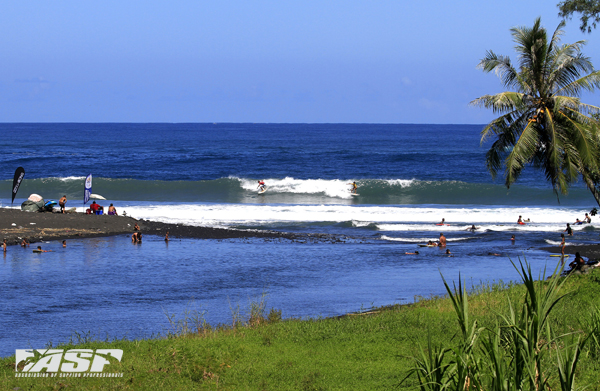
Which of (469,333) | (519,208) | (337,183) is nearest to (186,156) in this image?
(337,183)

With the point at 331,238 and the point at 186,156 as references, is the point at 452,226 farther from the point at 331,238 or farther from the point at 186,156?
the point at 186,156

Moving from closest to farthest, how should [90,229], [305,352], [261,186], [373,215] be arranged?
[305,352] < [90,229] < [373,215] < [261,186]

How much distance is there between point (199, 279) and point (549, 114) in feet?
39.7

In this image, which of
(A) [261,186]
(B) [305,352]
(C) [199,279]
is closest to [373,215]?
(A) [261,186]

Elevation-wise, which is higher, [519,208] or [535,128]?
[535,128]

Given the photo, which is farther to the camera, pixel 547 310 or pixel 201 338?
pixel 201 338

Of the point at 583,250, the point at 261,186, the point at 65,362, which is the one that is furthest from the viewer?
the point at 261,186

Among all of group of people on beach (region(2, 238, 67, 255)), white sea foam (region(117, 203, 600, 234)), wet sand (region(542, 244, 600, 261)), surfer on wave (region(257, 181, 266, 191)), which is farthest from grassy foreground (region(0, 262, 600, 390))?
surfer on wave (region(257, 181, 266, 191))

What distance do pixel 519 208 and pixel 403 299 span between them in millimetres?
27745

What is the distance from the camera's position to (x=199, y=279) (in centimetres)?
1850

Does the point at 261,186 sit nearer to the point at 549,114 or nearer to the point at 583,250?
the point at 583,250

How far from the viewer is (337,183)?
55062mm

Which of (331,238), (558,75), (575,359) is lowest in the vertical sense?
(331,238)

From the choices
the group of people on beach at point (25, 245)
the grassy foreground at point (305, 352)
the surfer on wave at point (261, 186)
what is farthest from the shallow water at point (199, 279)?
the surfer on wave at point (261, 186)
